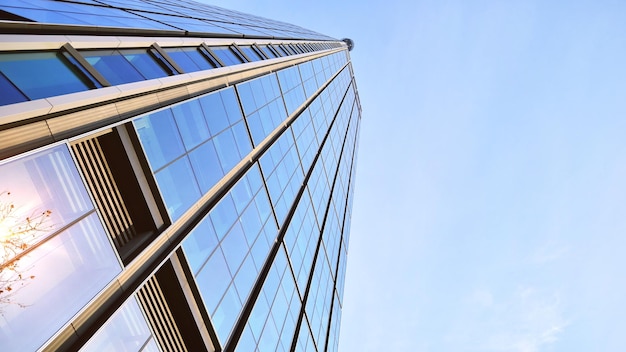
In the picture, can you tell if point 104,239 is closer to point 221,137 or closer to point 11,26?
point 11,26

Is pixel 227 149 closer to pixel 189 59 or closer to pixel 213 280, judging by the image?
pixel 189 59

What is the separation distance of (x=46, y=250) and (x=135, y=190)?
3.17m

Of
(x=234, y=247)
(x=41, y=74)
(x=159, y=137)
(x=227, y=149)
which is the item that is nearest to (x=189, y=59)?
(x=227, y=149)

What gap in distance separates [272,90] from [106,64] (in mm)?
15073

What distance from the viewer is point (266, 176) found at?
20.7 meters

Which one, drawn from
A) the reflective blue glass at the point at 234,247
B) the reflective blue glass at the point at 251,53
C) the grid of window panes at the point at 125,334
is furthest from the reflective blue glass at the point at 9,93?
the reflective blue glass at the point at 251,53

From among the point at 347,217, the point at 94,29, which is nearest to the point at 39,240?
the point at 94,29

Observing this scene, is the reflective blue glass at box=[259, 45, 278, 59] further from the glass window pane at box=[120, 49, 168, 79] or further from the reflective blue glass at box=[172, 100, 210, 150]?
the glass window pane at box=[120, 49, 168, 79]

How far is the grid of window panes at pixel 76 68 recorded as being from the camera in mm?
7643

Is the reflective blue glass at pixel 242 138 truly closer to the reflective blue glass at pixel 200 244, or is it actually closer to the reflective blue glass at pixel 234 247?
the reflective blue glass at pixel 234 247

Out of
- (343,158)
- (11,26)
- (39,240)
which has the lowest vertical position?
(343,158)

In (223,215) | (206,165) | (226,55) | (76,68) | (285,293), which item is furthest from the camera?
(285,293)

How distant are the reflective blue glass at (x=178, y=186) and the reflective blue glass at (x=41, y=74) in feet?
10.1

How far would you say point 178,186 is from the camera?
12055mm
